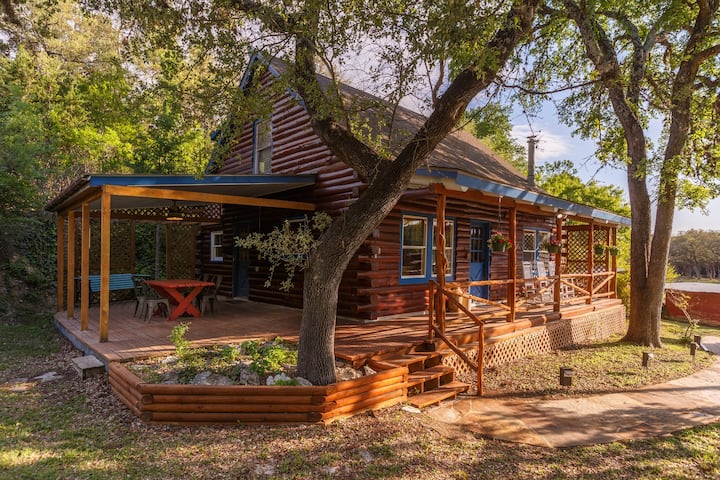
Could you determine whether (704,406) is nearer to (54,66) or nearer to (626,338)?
(626,338)

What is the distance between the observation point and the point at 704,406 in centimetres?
582

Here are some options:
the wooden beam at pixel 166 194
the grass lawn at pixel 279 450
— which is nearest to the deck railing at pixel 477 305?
the grass lawn at pixel 279 450

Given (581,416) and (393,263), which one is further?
(393,263)

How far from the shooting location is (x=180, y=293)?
27.3ft

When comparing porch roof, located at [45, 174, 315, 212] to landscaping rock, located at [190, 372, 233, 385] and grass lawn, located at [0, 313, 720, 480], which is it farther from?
landscaping rock, located at [190, 372, 233, 385]

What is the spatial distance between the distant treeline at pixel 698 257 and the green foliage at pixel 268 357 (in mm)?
33275

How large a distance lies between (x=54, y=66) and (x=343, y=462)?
19.2 m

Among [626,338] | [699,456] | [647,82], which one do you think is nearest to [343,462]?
[699,456]

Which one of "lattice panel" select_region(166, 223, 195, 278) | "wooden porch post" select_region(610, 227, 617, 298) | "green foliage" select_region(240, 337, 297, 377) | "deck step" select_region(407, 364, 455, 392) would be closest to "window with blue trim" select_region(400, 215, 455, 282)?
"deck step" select_region(407, 364, 455, 392)

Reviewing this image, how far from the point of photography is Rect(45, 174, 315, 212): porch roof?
6.12 metres

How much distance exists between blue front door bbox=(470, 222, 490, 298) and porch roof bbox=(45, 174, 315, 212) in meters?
4.42

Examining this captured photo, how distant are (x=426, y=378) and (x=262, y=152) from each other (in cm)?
785

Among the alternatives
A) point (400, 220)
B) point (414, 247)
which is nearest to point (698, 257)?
point (414, 247)

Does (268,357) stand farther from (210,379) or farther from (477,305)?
(477,305)
